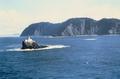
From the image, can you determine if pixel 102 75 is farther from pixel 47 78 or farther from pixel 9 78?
pixel 9 78

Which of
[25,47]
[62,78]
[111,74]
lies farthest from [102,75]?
[25,47]

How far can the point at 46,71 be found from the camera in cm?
8594

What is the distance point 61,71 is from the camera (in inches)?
3327

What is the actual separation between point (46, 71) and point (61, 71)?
3769 mm

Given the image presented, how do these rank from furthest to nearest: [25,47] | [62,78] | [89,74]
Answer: [25,47] → [89,74] → [62,78]

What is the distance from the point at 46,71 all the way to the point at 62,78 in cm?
1284

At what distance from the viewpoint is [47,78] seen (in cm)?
7431

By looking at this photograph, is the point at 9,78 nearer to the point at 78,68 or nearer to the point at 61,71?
the point at 61,71

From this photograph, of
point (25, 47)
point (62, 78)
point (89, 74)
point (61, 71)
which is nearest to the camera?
point (62, 78)

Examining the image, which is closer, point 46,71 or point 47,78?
point 47,78

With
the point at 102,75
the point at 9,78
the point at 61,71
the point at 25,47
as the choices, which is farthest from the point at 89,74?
the point at 25,47

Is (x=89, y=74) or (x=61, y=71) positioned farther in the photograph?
(x=61, y=71)

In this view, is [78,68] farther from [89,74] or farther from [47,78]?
[47,78]

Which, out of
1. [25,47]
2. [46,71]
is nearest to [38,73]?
[46,71]
